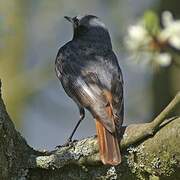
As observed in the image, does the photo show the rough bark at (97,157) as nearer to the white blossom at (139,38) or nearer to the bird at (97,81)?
the bird at (97,81)

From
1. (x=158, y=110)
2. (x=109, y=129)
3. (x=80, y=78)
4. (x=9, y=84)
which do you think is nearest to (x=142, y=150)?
(x=109, y=129)

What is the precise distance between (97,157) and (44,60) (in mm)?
4438

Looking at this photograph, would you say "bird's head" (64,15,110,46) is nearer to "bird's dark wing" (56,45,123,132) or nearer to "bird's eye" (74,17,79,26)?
"bird's eye" (74,17,79,26)

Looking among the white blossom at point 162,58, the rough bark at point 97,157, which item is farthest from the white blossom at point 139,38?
the rough bark at point 97,157

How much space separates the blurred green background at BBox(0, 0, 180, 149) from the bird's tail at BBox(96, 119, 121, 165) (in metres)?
3.18

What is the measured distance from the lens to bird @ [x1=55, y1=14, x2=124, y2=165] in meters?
3.43

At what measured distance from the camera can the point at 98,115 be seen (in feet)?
12.2

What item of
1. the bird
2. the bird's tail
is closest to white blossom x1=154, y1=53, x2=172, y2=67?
the bird

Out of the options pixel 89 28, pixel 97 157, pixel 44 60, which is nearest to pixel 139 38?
pixel 89 28

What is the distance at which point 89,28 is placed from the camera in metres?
5.40

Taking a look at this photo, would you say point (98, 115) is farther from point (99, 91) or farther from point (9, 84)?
point (9, 84)

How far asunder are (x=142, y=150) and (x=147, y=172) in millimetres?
107

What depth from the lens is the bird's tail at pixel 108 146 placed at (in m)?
2.92

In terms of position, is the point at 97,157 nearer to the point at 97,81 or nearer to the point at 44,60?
the point at 97,81
